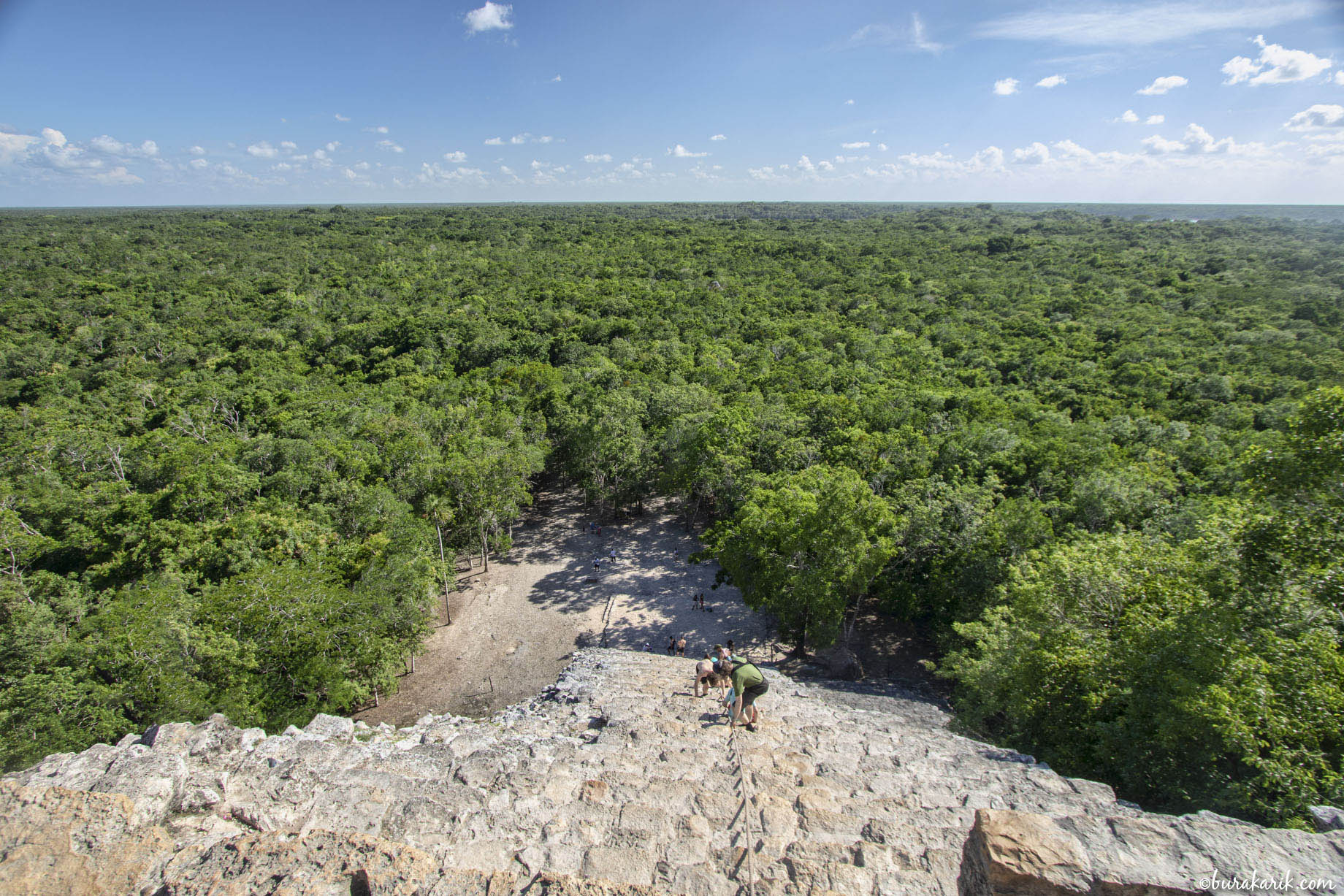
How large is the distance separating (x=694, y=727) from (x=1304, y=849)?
8.56m

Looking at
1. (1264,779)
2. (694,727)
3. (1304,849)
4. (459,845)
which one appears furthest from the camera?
(694,727)

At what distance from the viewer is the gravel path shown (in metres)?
21.3

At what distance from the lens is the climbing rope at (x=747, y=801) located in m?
6.72

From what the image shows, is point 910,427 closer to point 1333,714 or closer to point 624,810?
point 1333,714

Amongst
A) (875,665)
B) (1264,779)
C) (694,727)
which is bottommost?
(875,665)

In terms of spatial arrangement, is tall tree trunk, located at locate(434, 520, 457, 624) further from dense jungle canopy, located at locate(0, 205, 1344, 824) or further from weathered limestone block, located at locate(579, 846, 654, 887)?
weathered limestone block, located at locate(579, 846, 654, 887)

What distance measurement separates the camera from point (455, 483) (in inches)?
1029

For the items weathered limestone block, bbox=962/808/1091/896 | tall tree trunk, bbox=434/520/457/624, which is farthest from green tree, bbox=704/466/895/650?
tall tree trunk, bbox=434/520/457/624

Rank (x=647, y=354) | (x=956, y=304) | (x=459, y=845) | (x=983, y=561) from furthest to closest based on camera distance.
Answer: (x=956, y=304)
(x=647, y=354)
(x=983, y=561)
(x=459, y=845)

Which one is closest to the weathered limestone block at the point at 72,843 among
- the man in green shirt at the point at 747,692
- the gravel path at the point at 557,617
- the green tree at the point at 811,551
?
the man in green shirt at the point at 747,692

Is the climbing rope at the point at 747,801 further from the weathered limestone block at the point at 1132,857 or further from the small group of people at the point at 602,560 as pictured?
the small group of people at the point at 602,560

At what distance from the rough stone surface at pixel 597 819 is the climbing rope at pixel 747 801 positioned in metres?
0.07

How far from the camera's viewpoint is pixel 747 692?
11.4 metres

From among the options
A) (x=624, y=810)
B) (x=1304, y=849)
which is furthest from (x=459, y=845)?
(x=1304, y=849)
